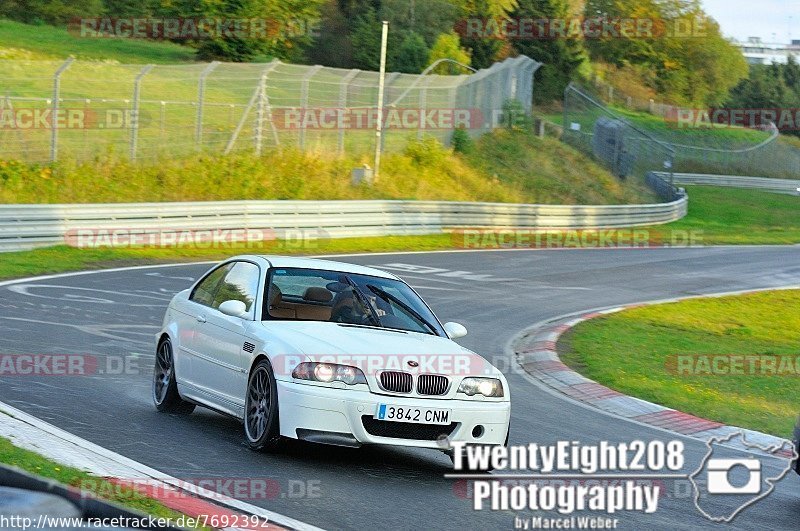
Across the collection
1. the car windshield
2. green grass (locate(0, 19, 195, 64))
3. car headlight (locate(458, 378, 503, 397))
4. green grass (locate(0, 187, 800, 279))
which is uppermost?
green grass (locate(0, 19, 195, 64))

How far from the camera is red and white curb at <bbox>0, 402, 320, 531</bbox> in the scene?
21.1 ft

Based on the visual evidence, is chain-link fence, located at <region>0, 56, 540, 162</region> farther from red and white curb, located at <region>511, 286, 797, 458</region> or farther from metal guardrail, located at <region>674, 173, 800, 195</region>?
metal guardrail, located at <region>674, 173, 800, 195</region>

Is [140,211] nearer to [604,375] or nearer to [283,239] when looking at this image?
[283,239]

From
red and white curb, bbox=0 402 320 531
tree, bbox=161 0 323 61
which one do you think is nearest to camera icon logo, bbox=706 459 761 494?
red and white curb, bbox=0 402 320 531

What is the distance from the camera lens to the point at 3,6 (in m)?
75.8

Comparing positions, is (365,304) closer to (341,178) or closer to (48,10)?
(341,178)

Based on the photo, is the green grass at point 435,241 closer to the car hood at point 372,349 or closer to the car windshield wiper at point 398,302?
the car windshield wiper at point 398,302

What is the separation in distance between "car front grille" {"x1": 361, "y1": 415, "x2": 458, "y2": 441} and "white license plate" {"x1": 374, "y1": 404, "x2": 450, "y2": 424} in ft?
0.11

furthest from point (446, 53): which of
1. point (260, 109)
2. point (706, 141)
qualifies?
point (260, 109)

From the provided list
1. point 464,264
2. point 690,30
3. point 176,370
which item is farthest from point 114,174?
point 690,30

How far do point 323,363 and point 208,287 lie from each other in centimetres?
233

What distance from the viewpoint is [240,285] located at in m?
9.58

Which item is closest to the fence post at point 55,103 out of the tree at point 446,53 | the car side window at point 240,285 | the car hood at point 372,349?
the car side window at point 240,285

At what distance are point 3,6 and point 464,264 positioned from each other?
5760 cm
